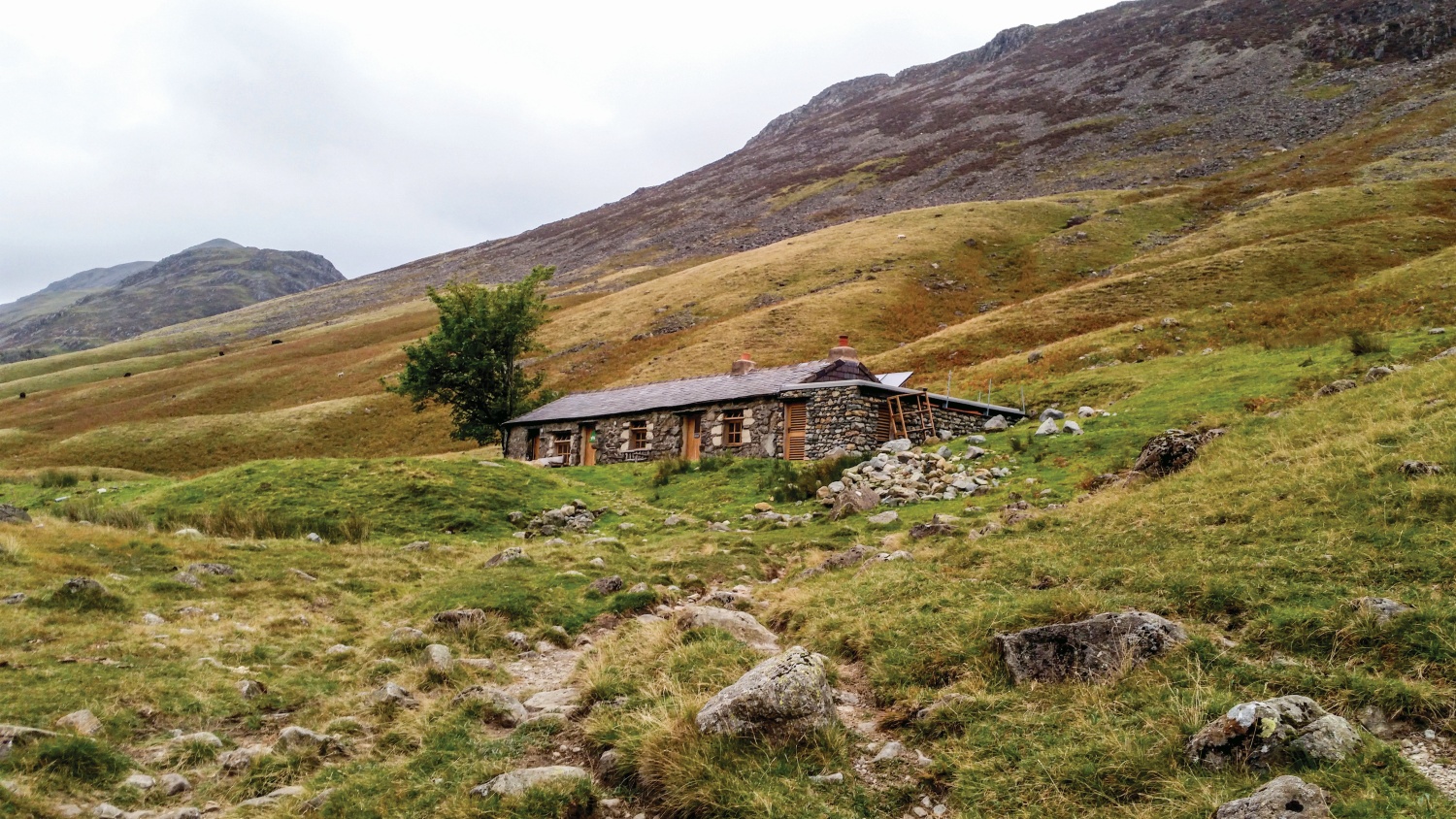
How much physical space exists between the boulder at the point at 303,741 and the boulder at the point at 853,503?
1391 cm

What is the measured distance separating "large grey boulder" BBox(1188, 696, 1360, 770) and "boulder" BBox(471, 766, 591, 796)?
5186mm

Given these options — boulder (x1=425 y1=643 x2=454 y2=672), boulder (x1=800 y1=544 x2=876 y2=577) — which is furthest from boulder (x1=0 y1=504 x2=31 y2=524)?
boulder (x1=800 y1=544 x2=876 y2=577)

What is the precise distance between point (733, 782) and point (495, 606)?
7930mm

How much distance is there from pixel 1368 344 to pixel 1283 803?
24.8 meters

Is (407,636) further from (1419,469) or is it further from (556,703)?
(1419,469)

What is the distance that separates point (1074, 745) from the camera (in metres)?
6.16

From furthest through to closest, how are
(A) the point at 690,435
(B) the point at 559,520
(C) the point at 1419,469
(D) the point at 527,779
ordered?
1. (A) the point at 690,435
2. (B) the point at 559,520
3. (C) the point at 1419,469
4. (D) the point at 527,779

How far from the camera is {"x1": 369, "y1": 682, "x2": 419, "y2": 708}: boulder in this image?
925cm

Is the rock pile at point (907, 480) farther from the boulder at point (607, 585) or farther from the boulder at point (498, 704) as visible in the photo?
the boulder at point (498, 704)

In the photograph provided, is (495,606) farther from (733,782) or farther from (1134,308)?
(1134,308)

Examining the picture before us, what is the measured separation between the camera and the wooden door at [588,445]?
4219 cm

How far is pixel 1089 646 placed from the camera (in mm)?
7535

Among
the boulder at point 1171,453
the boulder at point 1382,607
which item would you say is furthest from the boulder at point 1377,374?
the boulder at point 1382,607

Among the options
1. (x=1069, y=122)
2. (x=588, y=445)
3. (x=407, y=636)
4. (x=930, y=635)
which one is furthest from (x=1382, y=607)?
(x=1069, y=122)
